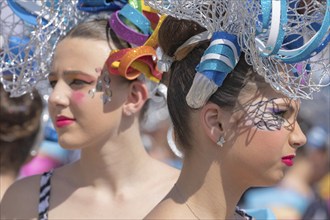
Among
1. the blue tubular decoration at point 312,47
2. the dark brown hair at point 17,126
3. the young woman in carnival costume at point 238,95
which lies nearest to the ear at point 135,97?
the dark brown hair at point 17,126

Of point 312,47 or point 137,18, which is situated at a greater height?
point 312,47

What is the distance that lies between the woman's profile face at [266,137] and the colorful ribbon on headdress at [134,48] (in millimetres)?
778

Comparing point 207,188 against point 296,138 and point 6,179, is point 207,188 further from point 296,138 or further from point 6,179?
point 6,179

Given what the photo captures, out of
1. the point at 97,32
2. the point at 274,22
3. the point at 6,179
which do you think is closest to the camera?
the point at 274,22

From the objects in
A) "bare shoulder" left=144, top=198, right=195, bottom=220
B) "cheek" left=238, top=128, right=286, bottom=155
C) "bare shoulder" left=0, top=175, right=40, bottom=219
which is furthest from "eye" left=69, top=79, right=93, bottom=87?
"cheek" left=238, top=128, right=286, bottom=155

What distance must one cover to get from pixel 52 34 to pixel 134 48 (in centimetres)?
34

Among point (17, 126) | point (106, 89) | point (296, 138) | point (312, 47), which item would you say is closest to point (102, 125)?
point (106, 89)

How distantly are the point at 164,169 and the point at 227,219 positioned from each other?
0.90 m

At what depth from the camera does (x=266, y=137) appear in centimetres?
234

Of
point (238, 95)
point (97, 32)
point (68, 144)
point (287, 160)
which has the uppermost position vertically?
point (238, 95)

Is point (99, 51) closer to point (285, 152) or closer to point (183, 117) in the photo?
point (183, 117)

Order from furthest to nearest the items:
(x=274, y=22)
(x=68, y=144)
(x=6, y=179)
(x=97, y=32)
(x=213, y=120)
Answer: (x=6, y=179), (x=97, y=32), (x=68, y=144), (x=213, y=120), (x=274, y=22)

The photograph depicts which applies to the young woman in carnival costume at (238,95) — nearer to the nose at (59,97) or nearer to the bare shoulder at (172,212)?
the bare shoulder at (172,212)

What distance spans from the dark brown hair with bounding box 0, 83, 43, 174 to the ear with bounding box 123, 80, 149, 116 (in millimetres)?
617
